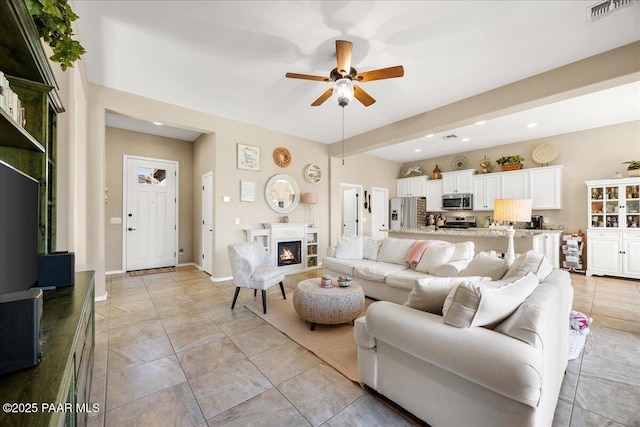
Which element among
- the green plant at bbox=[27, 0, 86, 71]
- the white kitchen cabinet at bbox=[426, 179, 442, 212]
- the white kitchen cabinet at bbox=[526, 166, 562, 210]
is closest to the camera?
the green plant at bbox=[27, 0, 86, 71]

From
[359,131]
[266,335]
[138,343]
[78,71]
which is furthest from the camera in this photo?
[359,131]

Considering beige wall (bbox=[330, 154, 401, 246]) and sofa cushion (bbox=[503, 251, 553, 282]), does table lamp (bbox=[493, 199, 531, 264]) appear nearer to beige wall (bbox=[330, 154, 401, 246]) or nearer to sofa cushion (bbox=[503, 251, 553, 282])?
sofa cushion (bbox=[503, 251, 553, 282])

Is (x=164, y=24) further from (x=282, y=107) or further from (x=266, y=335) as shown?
(x=266, y=335)

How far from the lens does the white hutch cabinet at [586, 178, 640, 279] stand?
4590 millimetres

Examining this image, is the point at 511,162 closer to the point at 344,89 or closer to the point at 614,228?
the point at 614,228

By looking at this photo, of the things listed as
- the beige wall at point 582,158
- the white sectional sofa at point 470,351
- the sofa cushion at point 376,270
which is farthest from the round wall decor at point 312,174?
the beige wall at point 582,158

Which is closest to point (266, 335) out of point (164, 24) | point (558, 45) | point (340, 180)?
point (164, 24)

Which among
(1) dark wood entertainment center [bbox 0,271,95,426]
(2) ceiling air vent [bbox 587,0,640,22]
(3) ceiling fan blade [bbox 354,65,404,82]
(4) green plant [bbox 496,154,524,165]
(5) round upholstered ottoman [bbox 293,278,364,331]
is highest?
(2) ceiling air vent [bbox 587,0,640,22]

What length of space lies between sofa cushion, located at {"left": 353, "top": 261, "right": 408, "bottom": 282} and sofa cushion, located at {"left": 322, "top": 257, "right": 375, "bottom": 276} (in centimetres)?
10

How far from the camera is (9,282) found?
43.9 inches

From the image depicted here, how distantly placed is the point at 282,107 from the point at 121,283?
153 inches

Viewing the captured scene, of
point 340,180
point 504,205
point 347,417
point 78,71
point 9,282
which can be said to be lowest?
point 347,417

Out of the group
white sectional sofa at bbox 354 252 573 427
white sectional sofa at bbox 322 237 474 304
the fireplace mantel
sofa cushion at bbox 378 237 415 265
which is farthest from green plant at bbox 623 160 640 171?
the fireplace mantel

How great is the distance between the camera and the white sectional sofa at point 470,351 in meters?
1.17
